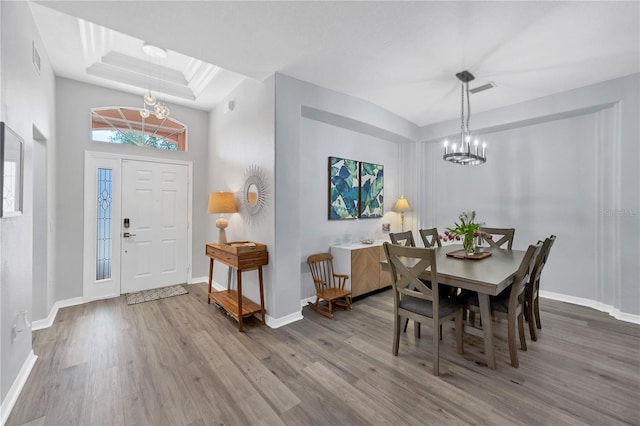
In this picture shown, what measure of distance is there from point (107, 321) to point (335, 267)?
110 inches

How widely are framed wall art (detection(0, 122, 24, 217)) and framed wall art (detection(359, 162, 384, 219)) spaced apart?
3781 millimetres

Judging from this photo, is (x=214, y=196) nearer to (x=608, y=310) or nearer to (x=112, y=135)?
(x=112, y=135)

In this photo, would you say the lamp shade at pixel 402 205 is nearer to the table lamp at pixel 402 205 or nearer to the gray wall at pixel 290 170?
the table lamp at pixel 402 205

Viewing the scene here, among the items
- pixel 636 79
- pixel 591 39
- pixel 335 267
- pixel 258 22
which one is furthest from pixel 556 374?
pixel 258 22

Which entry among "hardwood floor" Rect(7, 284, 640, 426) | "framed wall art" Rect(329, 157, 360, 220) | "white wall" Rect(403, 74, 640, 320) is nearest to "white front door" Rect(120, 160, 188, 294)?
"hardwood floor" Rect(7, 284, 640, 426)

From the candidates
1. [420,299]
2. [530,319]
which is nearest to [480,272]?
[420,299]

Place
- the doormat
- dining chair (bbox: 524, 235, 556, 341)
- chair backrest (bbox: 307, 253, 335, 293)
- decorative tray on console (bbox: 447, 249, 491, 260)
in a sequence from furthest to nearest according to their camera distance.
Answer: the doormat → chair backrest (bbox: 307, 253, 335, 293) → decorative tray on console (bbox: 447, 249, 491, 260) → dining chair (bbox: 524, 235, 556, 341)

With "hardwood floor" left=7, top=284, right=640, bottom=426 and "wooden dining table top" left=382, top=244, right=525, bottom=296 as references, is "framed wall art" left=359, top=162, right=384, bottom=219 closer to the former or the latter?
"wooden dining table top" left=382, top=244, right=525, bottom=296

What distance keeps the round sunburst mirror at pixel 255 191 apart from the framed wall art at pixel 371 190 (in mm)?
1815

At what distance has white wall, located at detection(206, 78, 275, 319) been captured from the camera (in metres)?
3.14

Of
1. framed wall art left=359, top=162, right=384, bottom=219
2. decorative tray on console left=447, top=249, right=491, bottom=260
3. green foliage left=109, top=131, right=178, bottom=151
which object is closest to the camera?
decorative tray on console left=447, top=249, right=491, bottom=260

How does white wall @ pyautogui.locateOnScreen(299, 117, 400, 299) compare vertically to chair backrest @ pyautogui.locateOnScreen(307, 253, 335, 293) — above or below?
above

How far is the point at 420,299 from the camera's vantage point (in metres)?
2.42

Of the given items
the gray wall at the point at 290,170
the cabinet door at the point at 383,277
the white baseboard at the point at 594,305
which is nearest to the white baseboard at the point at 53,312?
the gray wall at the point at 290,170
